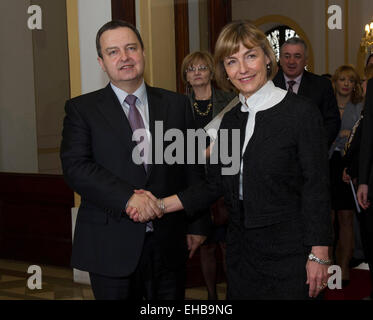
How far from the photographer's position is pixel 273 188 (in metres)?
2.16

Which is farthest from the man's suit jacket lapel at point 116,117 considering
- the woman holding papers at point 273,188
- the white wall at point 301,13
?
the white wall at point 301,13

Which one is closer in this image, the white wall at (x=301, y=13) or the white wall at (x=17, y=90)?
the white wall at (x=17, y=90)

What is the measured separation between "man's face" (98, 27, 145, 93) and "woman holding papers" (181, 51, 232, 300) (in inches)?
77.9

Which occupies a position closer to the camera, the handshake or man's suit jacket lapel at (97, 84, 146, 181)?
the handshake

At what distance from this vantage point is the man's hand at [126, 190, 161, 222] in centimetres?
230

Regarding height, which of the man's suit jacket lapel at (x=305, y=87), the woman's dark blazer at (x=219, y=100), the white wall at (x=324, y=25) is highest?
the white wall at (x=324, y=25)

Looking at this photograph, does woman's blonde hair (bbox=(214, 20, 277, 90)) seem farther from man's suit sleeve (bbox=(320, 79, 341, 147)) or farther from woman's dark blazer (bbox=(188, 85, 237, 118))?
man's suit sleeve (bbox=(320, 79, 341, 147))

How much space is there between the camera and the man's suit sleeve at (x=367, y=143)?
Answer: 388 cm

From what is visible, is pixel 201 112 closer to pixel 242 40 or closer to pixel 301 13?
pixel 242 40

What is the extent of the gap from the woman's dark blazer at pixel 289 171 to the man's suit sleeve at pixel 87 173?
1.62 feet

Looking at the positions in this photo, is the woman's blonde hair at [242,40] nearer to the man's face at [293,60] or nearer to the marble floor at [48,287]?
the man's face at [293,60]

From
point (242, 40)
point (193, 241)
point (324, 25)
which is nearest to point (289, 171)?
point (242, 40)

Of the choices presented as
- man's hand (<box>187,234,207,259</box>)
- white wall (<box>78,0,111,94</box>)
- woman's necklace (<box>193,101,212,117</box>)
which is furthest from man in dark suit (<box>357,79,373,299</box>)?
white wall (<box>78,0,111,94</box>)
